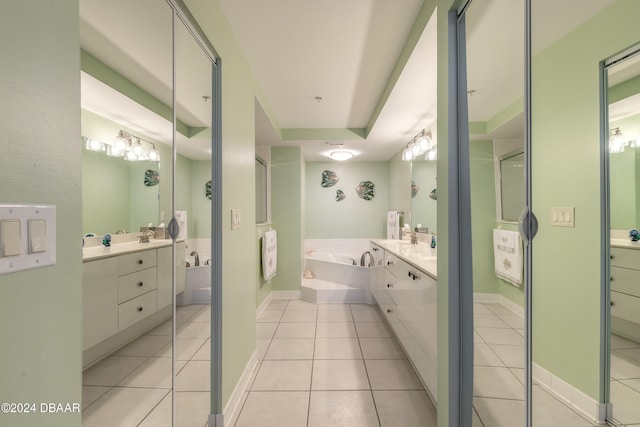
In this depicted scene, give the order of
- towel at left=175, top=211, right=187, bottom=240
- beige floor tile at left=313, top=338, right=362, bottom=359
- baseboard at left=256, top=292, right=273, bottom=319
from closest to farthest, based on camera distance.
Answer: towel at left=175, top=211, right=187, bottom=240
beige floor tile at left=313, top=338, right=362, bottom=359
baseboard at left=256, top=292, right=273, bottom=319

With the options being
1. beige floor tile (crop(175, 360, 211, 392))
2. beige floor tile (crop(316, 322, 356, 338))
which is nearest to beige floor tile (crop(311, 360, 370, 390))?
beige floor tile (crop(316, 322, 356, 338))

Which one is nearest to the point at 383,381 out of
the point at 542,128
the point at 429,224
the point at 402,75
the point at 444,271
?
the point at 444,271

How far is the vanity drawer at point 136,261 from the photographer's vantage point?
90 centimetres

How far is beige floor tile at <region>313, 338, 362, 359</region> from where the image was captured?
8.05ft

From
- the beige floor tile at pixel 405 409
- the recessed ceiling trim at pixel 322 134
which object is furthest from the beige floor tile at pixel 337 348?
the recessed ceiling trim at pixel 322 134

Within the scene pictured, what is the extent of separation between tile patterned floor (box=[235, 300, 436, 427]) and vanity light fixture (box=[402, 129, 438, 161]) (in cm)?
195

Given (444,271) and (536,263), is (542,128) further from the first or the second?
(444,271)

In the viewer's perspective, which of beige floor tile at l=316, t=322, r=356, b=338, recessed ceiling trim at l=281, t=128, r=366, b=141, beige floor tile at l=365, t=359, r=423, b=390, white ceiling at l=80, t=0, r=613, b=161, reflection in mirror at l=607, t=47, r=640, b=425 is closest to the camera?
reflection in mirror at l=607, t=47, r=640, b=425

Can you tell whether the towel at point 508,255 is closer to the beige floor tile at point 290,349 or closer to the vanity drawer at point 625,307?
the vanity drawer at point 625,307

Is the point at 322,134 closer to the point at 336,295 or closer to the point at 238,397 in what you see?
the point at 336,295

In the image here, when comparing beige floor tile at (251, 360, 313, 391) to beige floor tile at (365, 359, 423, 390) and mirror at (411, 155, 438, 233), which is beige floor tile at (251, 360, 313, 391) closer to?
beige floor tile at (365, 359, 423, 390)

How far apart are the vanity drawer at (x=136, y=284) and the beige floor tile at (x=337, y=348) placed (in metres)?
1.77

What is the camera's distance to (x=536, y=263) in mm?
921

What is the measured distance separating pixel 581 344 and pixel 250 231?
1.92 m
